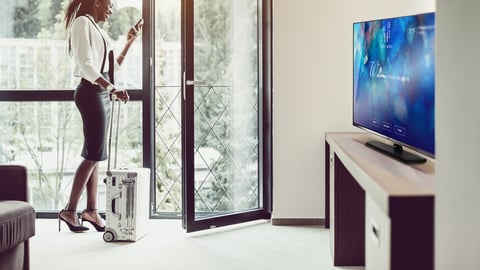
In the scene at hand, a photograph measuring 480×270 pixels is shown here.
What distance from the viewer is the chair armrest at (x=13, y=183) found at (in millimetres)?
2723

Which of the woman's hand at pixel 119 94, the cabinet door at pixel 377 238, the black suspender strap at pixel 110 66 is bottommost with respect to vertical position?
the cabinet door at pixel 377 238

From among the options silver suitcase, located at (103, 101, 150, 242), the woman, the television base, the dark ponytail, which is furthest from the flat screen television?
the dark ponytail

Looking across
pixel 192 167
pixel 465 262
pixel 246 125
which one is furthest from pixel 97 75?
pixel 465 262

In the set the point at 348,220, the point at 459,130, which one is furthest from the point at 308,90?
the point at 459,130

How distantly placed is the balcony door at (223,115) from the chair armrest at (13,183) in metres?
1.30

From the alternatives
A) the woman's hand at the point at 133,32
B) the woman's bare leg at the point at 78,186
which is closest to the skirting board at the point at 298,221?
the woman's bare leg at the point at 78,186

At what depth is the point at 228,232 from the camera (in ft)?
12.8

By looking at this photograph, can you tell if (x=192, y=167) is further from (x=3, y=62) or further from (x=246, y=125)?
(x=3, y=62)

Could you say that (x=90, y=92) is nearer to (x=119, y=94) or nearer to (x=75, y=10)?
(x=119, y=94)

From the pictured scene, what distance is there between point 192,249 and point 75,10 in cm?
183

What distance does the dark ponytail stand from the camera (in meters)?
3.91

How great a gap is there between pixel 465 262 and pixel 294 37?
2.57 m

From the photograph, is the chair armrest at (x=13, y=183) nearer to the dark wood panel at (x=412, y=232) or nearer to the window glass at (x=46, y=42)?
the window glass at (x=46, y=42)

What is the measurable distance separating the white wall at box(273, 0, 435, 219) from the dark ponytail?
1.27 m
